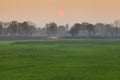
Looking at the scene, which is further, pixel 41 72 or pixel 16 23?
pixel 16 23

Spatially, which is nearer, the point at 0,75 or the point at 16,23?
the point at 0,75

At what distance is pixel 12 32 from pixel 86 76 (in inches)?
5424

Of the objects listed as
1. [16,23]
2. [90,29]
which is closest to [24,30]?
[16,23]

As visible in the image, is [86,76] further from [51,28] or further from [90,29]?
[51,28]

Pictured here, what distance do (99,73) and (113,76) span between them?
5.46 ft

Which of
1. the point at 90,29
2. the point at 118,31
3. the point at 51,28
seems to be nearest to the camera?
the point at 90,29

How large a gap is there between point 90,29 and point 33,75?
5031 inches

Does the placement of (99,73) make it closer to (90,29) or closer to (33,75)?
(33,75)

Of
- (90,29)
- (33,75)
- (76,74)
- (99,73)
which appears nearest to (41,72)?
(33,75)

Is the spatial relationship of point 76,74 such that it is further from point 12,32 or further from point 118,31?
point 118,31

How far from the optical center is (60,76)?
53.8 ft

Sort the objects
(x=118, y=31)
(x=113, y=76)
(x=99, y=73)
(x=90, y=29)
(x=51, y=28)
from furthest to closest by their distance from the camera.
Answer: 1. (x=118, y=31)
2. (x=51, y=28)
3. (x=90, y=29)
4. (x=99, y=73)
5. (x=113, y=76)

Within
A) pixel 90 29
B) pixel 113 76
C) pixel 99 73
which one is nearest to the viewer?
pixel 113 76

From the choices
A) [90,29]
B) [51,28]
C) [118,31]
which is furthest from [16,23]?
[118,31]
